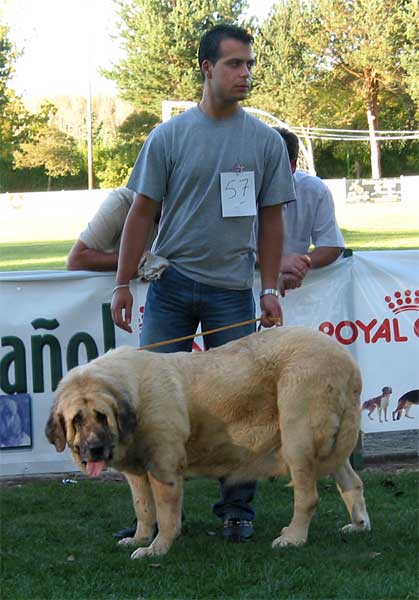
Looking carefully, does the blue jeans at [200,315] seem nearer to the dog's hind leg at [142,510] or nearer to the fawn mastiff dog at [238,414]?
the fawn mastiff dog at [238,414]

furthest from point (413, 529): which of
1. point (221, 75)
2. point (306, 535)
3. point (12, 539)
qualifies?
point (221, 75)

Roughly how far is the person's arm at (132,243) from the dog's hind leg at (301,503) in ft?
4.30

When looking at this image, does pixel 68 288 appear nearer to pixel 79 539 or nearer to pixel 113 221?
pixel 113 221

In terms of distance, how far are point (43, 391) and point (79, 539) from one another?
1.74 meters

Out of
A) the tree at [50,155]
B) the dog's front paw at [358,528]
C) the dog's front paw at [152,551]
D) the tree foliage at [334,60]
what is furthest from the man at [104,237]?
Answer: the tree at [50,155]

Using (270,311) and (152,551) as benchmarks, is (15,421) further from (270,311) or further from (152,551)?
(270,311)

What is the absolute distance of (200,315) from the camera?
534cm

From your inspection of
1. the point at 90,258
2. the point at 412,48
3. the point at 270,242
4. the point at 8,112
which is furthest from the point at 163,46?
the point at 270,242

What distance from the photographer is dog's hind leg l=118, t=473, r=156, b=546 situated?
5.12 metres

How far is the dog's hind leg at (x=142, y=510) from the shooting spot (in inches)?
202

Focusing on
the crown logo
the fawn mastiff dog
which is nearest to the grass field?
the crown logo

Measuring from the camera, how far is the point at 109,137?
6569 centimetres

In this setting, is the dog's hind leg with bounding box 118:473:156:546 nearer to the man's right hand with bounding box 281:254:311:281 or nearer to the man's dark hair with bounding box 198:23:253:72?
the man's right hand with bounding box 281:254:311:281

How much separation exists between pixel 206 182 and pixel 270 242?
0.56m
